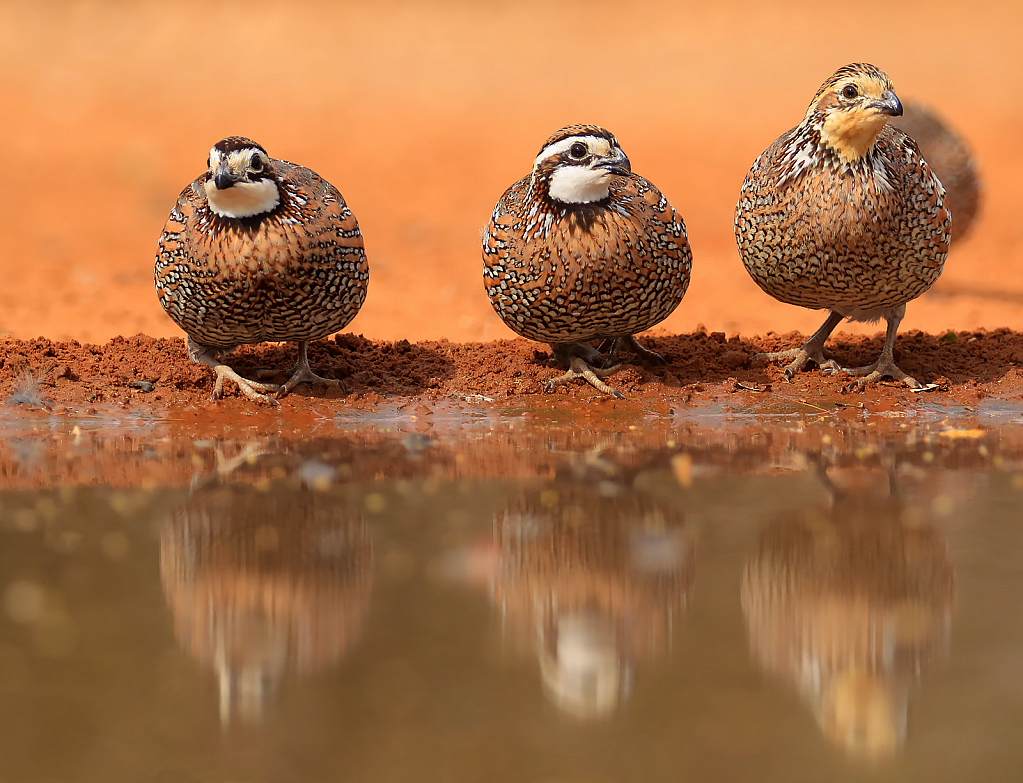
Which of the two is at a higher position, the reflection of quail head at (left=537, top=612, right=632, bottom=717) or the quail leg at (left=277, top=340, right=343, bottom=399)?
the quail leg at (left=277, top=340, right=343, bottom=399)

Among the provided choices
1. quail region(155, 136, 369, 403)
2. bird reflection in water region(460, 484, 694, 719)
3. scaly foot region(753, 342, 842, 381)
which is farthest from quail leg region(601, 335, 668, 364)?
bird reflection in water region(460, 484, 694, 719)

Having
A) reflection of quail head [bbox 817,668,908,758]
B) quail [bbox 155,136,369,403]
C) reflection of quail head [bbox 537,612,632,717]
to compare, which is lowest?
reflection of quail head [bbox 817,668,908,758]

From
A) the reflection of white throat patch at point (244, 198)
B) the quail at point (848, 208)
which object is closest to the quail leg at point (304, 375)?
the reflection of white throat patch at point (244, 198)

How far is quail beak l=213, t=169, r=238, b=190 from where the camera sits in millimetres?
6703

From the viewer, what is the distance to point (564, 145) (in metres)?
7.00

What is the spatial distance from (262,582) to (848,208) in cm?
448

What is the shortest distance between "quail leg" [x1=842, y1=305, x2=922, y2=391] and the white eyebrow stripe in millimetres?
2350

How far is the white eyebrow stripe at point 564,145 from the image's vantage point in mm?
6906

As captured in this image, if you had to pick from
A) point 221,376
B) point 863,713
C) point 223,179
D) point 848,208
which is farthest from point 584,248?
point 863,713

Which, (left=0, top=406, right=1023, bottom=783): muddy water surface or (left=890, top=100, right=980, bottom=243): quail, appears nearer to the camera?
(left=0, top=406, right=1023, bottom=783): muddy water surface

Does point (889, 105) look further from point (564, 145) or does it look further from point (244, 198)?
point (244, 198)

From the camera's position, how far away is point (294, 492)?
5426mm

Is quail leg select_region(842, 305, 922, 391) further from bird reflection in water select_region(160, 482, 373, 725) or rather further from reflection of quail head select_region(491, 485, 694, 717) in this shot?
bird reflection in water select_region(160, 482, 373, 725)

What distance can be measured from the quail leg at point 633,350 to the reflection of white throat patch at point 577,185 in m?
1.32
